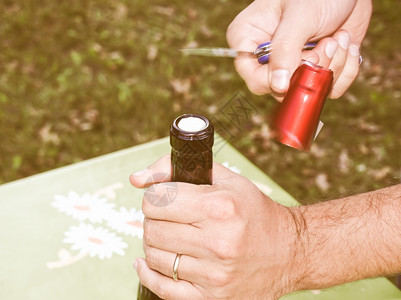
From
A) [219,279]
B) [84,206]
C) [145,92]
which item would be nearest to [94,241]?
[84,206]

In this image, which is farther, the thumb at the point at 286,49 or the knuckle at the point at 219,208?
the thumb at the point at 286,49

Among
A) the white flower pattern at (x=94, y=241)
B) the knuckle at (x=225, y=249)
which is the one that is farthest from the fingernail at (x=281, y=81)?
the white flower pattern at (x=94, y=241)

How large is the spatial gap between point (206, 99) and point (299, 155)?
0.91 m

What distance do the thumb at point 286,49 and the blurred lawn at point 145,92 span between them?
1811 mm

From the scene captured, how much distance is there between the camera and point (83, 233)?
1.38m

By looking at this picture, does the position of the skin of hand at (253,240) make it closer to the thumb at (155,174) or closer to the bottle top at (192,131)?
the thumb at (155,174)

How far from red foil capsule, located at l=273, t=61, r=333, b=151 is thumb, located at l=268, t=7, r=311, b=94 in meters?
0.16

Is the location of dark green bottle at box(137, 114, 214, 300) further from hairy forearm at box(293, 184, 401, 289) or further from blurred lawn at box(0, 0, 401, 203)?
blurred lawn at box(0, 0, 401, 203)

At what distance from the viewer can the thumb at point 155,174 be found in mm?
1095

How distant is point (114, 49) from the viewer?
14.1 feet

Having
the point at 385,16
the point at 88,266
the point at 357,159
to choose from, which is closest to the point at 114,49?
the point at 357,159

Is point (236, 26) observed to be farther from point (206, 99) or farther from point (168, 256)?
point (206, 99)

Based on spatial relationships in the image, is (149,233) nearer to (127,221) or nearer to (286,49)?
(127,221)

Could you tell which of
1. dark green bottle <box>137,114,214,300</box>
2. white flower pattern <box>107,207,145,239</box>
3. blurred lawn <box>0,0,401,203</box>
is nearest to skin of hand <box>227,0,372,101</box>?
dark green bottle <box>137,114,214,300</box>
